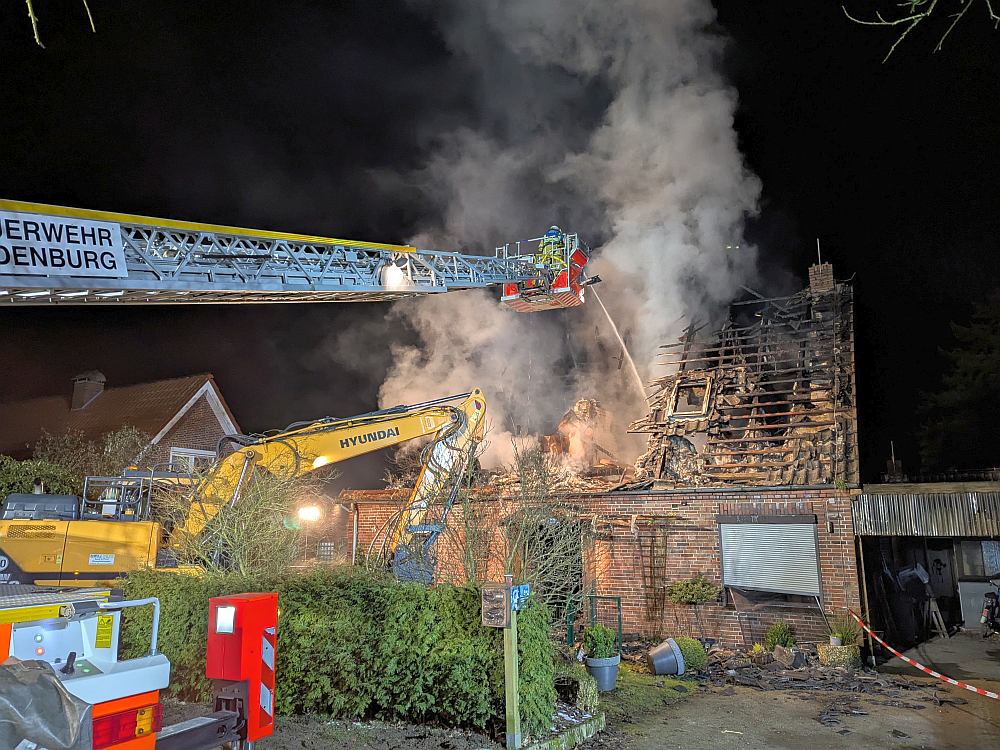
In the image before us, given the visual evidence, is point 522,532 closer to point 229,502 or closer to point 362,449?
point 362,449

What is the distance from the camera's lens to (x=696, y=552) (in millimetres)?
13773

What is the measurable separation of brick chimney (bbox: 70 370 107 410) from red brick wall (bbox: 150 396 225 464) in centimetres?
564

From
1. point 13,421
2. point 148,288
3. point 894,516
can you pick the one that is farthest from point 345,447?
point 13,421

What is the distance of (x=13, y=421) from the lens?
2470cm

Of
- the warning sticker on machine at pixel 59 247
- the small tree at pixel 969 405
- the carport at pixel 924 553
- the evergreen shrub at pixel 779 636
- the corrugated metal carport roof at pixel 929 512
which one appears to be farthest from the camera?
the small tree at pixel 969 405

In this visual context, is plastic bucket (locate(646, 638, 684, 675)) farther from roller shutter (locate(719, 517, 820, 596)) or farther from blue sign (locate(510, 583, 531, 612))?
blue sign (locate(510, 583, 531, 612))

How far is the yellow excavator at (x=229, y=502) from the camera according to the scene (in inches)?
358

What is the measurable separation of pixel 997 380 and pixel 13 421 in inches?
1393

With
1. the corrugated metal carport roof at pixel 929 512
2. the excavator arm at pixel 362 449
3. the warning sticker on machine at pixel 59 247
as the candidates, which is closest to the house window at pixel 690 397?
the corrugated metal carport roof at pixel 929 512

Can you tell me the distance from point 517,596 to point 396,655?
1452 millimetres

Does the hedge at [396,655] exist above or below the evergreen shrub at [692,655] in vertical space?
above

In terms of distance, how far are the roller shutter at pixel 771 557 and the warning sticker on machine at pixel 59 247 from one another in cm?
1149

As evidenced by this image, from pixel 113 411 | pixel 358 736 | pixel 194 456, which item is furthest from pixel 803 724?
pixel 113 411

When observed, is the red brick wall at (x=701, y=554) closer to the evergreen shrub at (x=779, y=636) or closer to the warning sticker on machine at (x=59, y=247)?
the evergreen shrub at (x=779, y=636)
